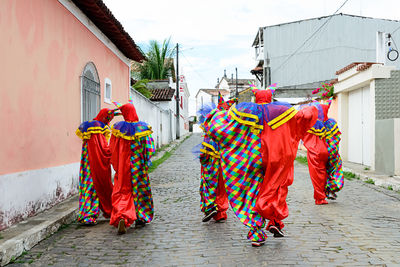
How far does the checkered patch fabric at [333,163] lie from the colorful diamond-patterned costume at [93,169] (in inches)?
148

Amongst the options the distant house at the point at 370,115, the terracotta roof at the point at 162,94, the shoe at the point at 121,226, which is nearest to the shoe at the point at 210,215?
the shoe at the point at 121,226

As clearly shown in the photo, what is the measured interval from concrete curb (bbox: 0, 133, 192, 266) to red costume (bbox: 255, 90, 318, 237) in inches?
103

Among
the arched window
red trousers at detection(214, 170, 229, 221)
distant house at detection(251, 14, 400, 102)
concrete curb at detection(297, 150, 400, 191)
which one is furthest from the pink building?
distant house at detection(251, 14, 400, 102)

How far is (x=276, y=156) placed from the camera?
438 cm

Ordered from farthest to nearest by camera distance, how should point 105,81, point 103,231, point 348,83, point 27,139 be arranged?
point 348,83, point 105,81, point 27,139, point 103,231

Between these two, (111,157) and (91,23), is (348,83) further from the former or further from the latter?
(111,157)

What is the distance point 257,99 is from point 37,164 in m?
3.61

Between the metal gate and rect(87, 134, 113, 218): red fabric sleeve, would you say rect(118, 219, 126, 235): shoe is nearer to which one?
rect(87, 134, 113, 218): red fabric sleeve

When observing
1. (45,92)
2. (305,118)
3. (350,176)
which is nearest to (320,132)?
(305,118)

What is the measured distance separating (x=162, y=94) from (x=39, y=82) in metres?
24.1

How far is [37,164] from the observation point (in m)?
6.16

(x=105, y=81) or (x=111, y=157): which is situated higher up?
(x=105, y=81)

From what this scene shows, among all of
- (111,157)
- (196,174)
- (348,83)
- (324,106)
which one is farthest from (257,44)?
(111,157)

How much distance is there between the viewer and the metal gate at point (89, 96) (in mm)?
8797
